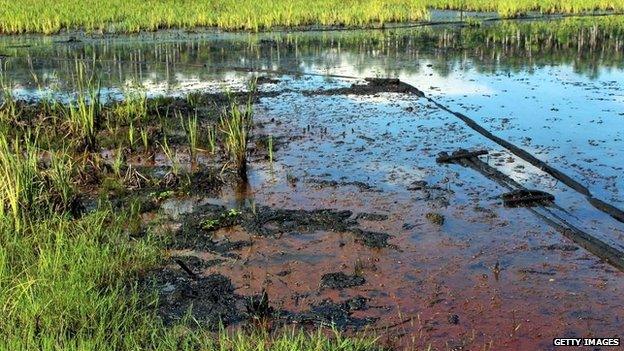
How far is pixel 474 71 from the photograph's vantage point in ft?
43.1

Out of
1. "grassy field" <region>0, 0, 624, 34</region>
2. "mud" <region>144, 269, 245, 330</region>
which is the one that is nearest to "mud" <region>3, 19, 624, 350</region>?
"mud" <region>144, 269, 245, 330</region>

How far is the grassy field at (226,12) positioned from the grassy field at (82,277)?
16090 millimetres

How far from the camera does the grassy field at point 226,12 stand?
2150 centimetres

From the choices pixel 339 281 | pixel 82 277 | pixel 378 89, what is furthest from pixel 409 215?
pixel 378 89

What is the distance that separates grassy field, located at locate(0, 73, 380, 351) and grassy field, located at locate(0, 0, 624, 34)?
52.8 feet

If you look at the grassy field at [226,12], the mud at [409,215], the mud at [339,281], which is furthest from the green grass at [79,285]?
the grassy field at [226,12]

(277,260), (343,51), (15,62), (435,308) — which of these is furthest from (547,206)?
(15,62)

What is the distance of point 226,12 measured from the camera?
23828 mm

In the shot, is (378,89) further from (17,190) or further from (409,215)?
(17,190)

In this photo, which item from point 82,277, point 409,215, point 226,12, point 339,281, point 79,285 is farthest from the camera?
point 226,12

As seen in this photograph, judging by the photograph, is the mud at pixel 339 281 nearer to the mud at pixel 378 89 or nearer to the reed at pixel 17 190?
the reed at pixel 17 190

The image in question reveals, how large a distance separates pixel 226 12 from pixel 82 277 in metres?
20.9

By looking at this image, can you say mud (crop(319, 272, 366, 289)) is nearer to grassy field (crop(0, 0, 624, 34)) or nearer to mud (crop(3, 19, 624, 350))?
mud (crop(3, 19, 624, 350))

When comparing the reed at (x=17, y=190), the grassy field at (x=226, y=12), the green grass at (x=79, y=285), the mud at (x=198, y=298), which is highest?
the grassy field at (x=226, y=12)
